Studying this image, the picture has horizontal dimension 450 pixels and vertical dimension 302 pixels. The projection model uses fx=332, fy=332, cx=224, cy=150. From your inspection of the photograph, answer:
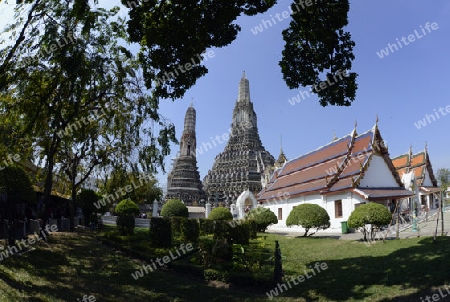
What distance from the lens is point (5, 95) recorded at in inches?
546

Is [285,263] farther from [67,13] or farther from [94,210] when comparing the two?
[94,210]

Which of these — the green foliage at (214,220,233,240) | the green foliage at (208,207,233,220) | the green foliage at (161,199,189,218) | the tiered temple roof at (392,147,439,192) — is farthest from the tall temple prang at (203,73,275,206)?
the green foliage at (214,220,233,240)

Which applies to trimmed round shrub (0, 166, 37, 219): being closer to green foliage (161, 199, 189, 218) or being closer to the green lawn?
the green lawn

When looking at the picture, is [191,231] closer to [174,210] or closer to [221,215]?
[221,215]

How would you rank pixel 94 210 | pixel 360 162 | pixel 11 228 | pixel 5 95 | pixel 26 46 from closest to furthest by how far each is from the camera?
pixel 26 46 < pixel 11 228 < pixel 5 95 < pixel 360 162 < pixel 94 210

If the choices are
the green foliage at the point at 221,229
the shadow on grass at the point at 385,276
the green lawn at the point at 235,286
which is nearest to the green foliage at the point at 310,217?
the green lawn at the point at 235,286

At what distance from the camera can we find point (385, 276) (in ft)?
32.3

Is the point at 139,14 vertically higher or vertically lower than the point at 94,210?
higher

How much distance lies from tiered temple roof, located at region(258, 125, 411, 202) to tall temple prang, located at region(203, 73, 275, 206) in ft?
132

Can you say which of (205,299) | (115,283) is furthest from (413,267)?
(115,283)

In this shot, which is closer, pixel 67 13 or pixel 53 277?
pixel 53 277

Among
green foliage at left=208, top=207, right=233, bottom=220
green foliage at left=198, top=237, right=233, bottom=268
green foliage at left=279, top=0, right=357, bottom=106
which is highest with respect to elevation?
green foliage at left=279, top=0, right=357, bottom=106

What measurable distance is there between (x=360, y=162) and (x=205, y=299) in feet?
58.4

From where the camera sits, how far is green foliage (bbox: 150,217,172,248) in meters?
16.1
